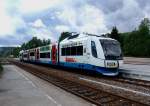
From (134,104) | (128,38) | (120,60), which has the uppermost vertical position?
(128,38)

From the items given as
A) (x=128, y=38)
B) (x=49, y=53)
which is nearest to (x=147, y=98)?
(x=49, y=53)

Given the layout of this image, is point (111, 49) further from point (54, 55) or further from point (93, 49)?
point (54, 55)

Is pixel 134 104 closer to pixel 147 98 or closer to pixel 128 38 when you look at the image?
pixel 147 98

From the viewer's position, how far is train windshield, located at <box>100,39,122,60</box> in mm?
22281

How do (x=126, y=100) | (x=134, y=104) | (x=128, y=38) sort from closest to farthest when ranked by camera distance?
(x=134, y=104) < (x=126, y=100) < (x=128, y=38)

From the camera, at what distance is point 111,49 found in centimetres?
2284

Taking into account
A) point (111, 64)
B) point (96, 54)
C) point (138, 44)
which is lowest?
point (111, 64)

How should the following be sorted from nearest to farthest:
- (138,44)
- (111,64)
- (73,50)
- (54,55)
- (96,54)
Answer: (111,64), (96,54), (73,50), (54,55), (138,44)

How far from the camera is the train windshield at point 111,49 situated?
22.3 m

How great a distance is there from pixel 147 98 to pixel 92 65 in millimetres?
10687

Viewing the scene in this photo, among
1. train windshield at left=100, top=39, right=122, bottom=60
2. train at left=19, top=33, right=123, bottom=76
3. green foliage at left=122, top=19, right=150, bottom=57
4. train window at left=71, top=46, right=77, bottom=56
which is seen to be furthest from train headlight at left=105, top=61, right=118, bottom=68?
green foliage at left=122, top=19, right=150, bottom=57

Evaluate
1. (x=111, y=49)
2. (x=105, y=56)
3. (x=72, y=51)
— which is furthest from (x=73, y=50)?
(x=105, y=56)

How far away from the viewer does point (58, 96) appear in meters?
13.3

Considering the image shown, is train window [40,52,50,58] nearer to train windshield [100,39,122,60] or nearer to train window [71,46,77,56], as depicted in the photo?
train window [71,46,77,56]
